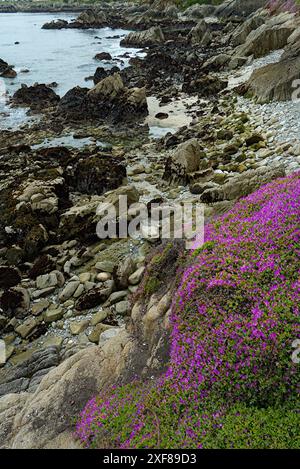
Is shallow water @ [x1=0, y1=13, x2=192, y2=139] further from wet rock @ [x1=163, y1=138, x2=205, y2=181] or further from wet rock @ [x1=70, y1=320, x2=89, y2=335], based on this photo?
wet rock @ [x1=70, y1=320, x2=89, y2=335]

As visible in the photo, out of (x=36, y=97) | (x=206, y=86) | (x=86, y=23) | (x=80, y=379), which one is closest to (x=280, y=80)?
(x=206, y=86)

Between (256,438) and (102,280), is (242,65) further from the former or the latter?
(256,438)

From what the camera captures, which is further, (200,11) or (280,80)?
(200,11)

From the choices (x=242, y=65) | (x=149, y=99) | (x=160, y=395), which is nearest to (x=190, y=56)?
(x=242, y=65)

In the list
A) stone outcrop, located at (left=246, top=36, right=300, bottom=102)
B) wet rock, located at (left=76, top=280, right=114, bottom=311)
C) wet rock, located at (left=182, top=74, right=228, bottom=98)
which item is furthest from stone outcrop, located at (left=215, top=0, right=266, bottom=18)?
wet rock, located at (left=76, top=280, right=114, bottom=311)

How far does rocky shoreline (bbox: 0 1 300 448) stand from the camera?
833 centimetres

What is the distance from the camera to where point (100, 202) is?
18.0 meters

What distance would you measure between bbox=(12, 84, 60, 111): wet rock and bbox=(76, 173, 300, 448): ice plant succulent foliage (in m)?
34.7

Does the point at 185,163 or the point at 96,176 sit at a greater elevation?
the point at 185,163

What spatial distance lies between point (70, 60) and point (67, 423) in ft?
204

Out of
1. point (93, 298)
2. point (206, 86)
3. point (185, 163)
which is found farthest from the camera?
point (206, 86)

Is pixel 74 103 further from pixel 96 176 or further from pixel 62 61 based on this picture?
pixel 62 61

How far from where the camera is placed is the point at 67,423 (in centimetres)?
719

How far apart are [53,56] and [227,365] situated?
6834 cm
